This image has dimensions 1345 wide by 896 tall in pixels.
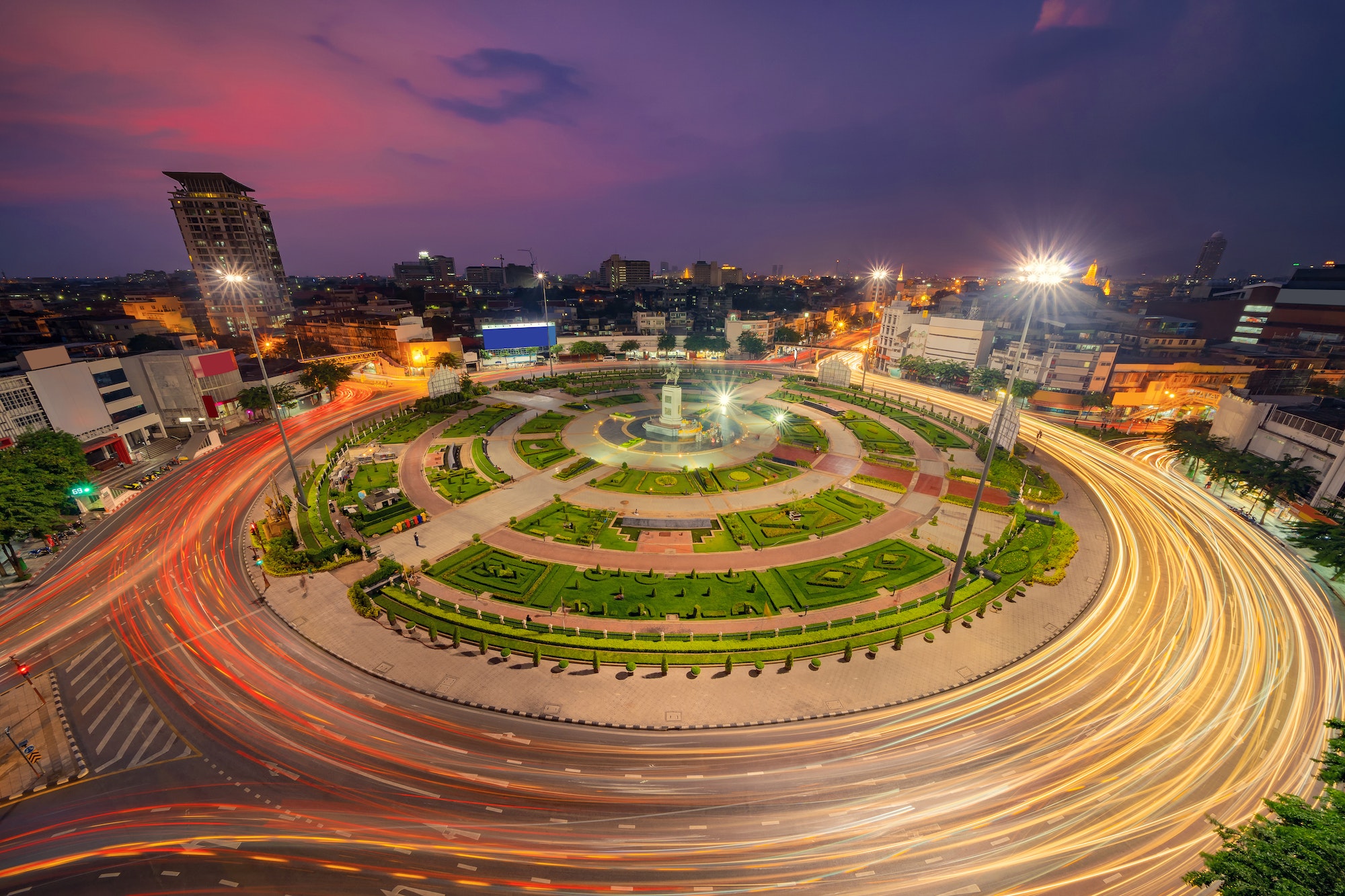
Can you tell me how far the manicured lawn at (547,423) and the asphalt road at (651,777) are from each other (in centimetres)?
4230

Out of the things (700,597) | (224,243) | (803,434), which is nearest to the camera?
(700,597)

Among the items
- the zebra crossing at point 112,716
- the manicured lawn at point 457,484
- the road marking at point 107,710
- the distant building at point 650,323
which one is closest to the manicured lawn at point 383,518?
the manicured lawn at point 457,484

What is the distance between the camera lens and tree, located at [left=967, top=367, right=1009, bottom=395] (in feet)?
306

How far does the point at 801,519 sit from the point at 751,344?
8771cm

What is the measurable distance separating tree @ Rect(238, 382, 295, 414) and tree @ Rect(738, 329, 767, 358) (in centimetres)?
10025

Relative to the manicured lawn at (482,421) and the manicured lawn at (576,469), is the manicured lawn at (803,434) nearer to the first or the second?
the manicured lawn at (576,469)

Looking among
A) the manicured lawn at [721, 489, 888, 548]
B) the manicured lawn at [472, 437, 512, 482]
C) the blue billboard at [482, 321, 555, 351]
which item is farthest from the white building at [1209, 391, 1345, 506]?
the blue billboard at [482, 321, 555, 351]

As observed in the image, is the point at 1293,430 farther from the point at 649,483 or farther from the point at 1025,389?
the point at 649,483

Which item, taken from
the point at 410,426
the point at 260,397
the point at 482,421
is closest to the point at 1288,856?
the point at 482,421

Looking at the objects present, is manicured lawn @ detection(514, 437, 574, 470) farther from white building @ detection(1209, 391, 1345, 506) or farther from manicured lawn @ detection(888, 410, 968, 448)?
white building @ detection(1209, 391, 1345, 506)

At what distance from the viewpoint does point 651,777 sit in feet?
81.0

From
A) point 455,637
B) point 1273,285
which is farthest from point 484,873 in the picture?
point 1273,285

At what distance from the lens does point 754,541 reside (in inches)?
1750

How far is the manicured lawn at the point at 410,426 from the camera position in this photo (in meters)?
70.1
